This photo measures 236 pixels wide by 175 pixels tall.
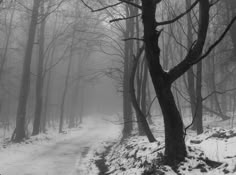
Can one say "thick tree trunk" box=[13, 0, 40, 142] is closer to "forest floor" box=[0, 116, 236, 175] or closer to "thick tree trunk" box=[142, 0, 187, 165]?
"forest floor" box=[0, 116, 236, 175]

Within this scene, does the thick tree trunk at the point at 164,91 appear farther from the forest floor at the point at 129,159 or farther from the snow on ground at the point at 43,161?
the snow on ground at the point at 43,161

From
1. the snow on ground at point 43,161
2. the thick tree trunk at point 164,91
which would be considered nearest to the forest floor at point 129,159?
the snow on ground at point 43,161

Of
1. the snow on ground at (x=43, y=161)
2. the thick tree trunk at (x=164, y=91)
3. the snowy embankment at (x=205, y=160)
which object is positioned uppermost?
the thick tree trunk at (x=164, y=91)

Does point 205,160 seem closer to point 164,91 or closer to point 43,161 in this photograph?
point 164,91

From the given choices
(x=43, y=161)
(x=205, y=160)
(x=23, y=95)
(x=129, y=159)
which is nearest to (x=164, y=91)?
(x=205, y=160)

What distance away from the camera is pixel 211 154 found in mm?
5441

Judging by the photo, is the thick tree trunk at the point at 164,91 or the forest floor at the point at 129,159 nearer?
the thick tree trunk at the point at 164,91

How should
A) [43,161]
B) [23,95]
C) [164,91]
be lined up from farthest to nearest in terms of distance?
[23,95], [43,161], [164,91]

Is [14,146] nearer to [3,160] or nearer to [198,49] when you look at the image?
[3,160]

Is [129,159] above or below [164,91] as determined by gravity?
below

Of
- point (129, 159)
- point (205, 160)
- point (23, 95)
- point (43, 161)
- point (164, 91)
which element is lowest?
point (43, 161)

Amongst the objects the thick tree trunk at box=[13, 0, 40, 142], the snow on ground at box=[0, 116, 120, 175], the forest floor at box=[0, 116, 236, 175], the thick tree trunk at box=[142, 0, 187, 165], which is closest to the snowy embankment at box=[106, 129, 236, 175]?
the forest floor at box=[0, 116, 236, 175]

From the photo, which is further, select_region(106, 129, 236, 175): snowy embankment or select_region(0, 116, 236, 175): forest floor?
select_region(0, 116, 236, 175): forest floor

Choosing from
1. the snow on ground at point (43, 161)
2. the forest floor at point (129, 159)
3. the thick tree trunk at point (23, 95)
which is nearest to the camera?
the forest floor at point (129, 159)
